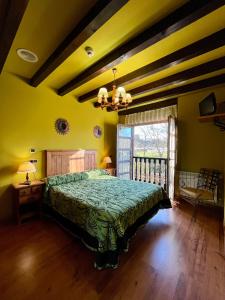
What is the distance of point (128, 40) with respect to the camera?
6.69 feet

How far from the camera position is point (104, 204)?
223 centimetres

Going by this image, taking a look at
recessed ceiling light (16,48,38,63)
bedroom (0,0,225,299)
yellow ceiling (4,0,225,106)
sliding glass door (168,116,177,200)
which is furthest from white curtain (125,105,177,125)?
recessed ceiling light (16,48,38,63)

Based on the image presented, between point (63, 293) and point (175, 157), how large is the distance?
3437mm

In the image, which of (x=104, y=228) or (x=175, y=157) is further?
(x=175, y=157)

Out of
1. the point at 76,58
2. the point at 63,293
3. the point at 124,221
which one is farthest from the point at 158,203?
the point at 76,58

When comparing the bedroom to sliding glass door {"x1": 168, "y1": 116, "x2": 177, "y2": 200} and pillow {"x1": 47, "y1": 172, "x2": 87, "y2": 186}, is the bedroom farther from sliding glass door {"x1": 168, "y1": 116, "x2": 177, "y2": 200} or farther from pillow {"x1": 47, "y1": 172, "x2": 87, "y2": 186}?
pillow {"x1": 47, "y1": 172, "x2": 87, "y2": 186}

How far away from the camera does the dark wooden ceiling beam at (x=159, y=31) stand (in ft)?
4.70

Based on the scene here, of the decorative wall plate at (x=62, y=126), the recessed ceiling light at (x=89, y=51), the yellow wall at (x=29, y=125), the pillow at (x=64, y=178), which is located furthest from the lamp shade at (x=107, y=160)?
the recessed ceiling light at (x=89, y=51)

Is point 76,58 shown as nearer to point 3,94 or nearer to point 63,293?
point 3,94

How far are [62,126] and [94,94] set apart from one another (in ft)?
3.55

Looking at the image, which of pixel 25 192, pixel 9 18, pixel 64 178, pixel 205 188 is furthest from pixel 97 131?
pixel 9 18

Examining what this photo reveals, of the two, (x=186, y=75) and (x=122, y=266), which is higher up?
(x=186, y=75)

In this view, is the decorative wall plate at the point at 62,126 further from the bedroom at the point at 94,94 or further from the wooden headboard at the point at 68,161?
the wooden headboard at the point at 68,161

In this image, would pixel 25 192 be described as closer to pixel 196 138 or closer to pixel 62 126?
pixel 62 126
